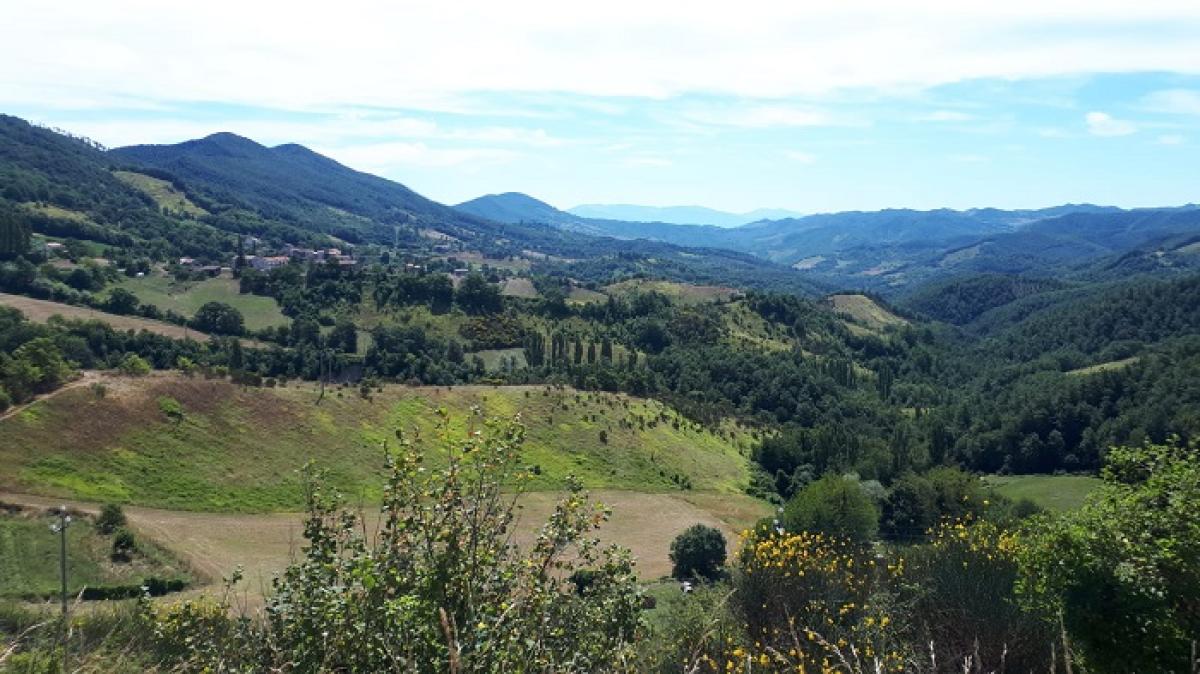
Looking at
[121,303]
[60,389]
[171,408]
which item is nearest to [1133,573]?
[171,408]

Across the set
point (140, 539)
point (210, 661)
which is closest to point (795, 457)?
point (140, 539)

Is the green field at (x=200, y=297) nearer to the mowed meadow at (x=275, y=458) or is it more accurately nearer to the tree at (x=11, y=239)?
the tree at (x=11, y=239)

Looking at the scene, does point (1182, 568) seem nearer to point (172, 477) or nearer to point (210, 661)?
point (210, 661)

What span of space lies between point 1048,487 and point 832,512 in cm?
5909

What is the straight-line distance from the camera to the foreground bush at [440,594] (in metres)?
6.38

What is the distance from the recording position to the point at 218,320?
404 feet

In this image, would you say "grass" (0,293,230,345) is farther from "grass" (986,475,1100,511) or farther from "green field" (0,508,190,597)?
"grass" (986,475,1100,511)

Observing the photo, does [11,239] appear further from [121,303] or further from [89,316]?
[89,316]

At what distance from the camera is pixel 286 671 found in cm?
702

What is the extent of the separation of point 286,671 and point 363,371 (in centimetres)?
10088

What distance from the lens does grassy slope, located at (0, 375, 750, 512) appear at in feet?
175

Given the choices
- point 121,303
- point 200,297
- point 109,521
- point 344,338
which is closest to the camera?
Answer: point 109,521

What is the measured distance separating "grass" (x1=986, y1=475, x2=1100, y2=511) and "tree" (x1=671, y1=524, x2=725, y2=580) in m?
44.1

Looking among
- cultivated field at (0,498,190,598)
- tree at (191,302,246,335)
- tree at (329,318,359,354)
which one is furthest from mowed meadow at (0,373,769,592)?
tree at (191,302,246,335)
